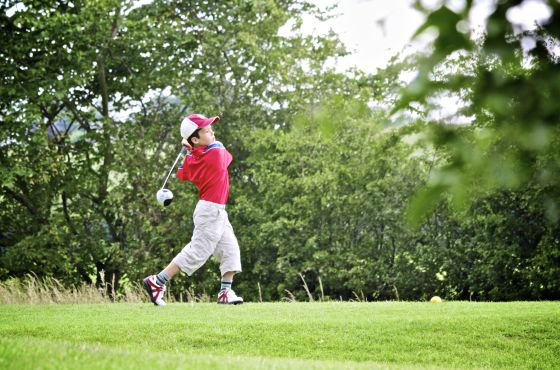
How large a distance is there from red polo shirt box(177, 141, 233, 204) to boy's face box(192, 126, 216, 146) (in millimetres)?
51

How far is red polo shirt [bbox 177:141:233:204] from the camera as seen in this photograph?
27.9ft

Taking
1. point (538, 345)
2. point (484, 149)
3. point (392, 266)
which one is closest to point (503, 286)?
point (392, 266)

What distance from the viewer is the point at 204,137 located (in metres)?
8.59

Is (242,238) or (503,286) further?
(242,238)

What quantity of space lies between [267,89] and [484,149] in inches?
584

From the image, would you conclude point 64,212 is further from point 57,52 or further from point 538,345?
point 538,345

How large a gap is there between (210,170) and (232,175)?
8685 millimetres

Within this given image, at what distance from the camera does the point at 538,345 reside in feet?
22.7

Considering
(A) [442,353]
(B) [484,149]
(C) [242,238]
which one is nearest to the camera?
(B) [484,149]

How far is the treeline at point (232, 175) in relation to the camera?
1411 centimetres

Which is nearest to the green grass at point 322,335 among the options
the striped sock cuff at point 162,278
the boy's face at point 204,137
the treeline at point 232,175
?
the striped sock cuff at point 162,278

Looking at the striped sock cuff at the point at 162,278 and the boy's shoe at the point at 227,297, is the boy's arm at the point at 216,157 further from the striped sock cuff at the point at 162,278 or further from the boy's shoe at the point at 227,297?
the boy's shoe at the point at 227,297

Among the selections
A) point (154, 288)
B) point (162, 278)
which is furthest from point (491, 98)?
point (154, 288)

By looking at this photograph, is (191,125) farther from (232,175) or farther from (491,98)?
(232,175)
